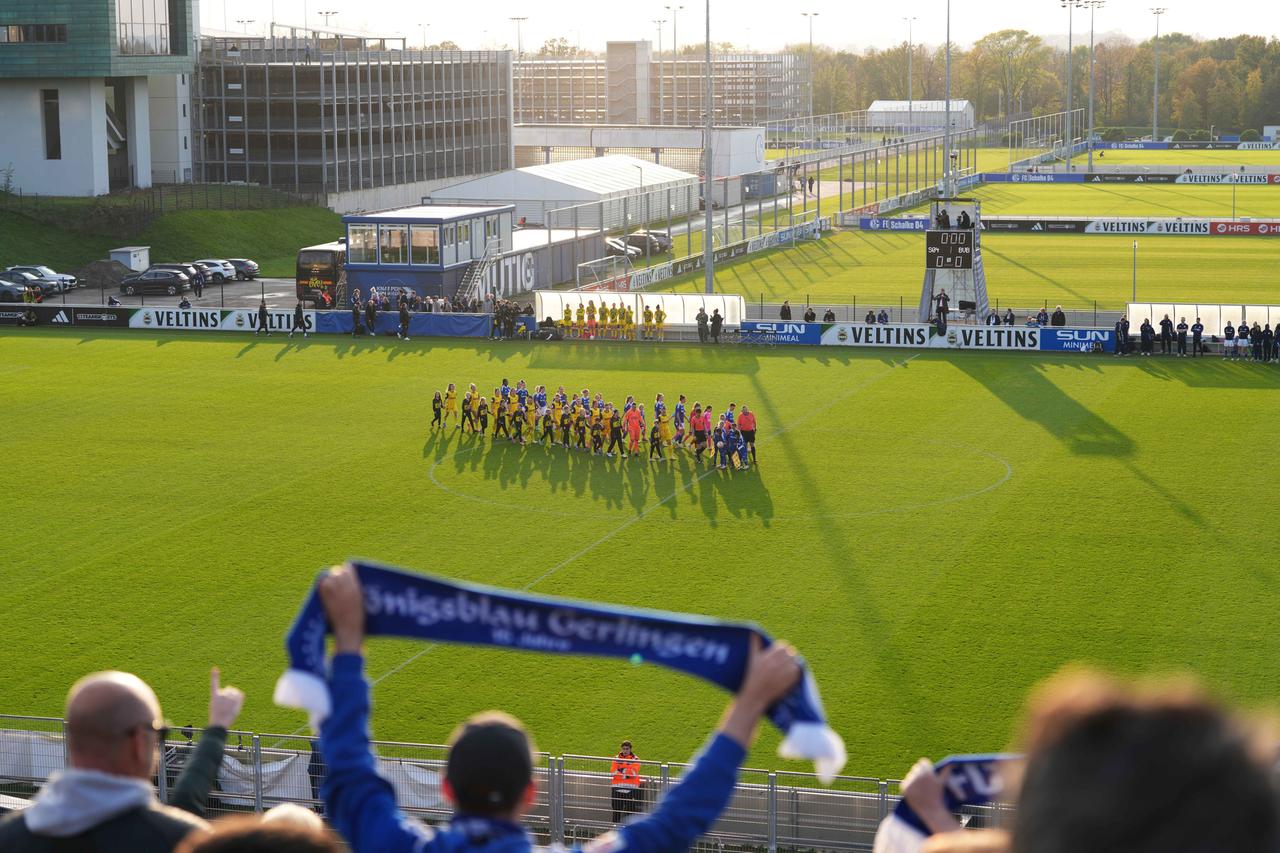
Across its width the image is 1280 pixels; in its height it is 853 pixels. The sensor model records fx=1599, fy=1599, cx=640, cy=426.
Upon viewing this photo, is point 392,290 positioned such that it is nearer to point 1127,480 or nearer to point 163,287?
point 163,287

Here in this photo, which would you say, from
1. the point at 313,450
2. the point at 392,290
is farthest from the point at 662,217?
the point at 313,450

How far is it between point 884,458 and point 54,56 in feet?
178

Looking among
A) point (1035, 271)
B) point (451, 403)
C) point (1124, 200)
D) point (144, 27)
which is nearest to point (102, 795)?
point (451, 403)

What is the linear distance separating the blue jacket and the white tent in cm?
7018

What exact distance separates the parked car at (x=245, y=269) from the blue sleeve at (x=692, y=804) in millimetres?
66274

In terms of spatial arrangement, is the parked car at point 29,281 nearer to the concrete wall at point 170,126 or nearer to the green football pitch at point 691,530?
the green football pitch at point 691,530

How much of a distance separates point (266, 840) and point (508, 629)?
1.16m

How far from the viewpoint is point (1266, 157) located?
139 m

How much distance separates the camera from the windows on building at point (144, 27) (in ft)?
246

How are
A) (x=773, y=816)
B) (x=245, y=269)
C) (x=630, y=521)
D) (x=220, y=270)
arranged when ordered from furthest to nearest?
(x=245, y=269) < (x=220, y=270) < (x=630, y=521) < (x=773, y=816)

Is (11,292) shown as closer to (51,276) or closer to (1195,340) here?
(51,276)

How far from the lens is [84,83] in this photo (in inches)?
2945

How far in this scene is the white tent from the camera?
77750 mm

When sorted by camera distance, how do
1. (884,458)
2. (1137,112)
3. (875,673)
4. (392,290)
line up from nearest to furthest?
1. (875,673)
2. (884,458)
3. (392,290)
4. (1137,112)
